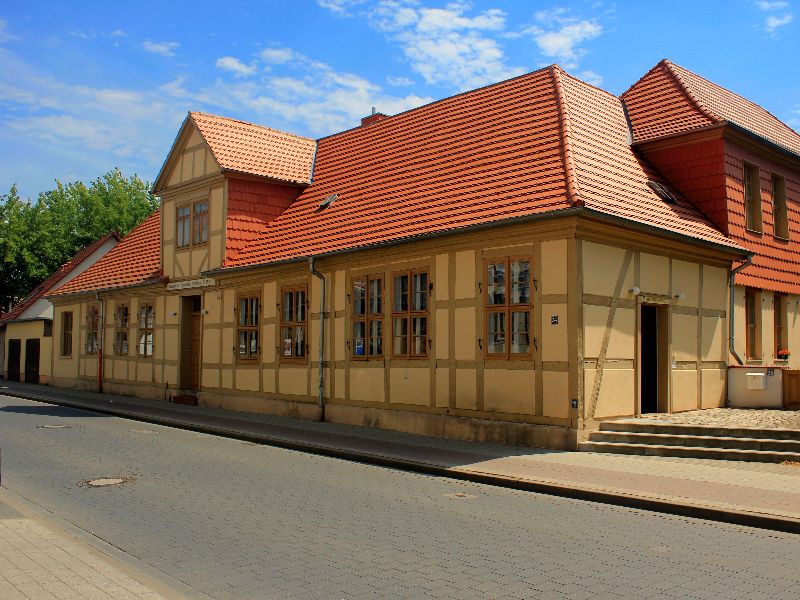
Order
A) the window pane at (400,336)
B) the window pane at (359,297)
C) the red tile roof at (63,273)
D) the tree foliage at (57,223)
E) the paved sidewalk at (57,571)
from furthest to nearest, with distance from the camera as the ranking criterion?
the tree foliage at (57,223), the red tile roof at (63,273), the window pane at (359,297), the window pane at (400,336), the paved sidewalk at (57,571)

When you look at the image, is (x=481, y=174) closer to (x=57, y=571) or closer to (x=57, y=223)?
(x=57, y=571)

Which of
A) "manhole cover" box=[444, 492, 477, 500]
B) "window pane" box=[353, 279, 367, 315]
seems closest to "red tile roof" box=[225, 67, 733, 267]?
"window pane" box=[353, 279, 367, 315]

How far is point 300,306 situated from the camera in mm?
18156

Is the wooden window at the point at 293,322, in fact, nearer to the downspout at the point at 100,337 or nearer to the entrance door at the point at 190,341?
the entrance door at the point at 190,341

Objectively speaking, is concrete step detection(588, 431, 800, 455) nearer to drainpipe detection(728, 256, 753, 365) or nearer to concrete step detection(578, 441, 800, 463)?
concrete step detection(578, 441, 800, 463)

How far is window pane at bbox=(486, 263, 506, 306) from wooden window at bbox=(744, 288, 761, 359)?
7.43 meters

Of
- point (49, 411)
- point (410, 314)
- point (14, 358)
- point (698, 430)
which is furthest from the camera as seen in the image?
point (14, 358)

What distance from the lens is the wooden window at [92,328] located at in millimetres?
27891

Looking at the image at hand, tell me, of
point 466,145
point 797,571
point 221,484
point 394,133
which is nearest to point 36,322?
point 394,133

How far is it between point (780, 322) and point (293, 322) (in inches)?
461

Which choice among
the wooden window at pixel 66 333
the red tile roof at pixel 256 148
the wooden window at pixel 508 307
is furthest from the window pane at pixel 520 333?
the wooden window at pixel 66 333

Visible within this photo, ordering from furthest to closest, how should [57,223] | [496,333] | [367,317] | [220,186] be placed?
[57,223]
[220,186]
[367,317]
[496,333]

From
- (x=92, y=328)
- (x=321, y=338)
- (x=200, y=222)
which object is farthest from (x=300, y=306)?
(x=92, y=328)

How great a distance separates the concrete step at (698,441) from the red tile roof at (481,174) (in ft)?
11.8
